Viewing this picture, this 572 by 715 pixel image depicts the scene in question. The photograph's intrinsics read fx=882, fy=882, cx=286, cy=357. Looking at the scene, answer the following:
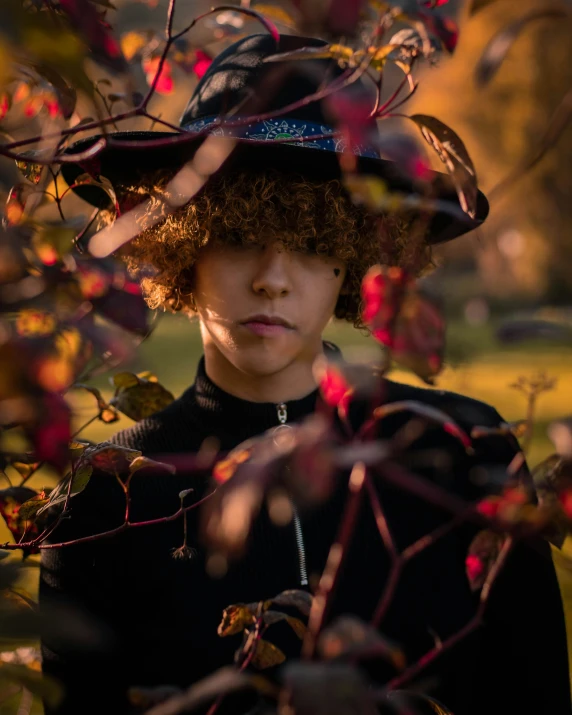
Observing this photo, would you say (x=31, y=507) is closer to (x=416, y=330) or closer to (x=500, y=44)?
(x=416, y=330)

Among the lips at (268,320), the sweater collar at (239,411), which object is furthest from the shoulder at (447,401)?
the lips at (268,320)

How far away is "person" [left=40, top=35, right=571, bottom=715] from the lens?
1.63 m

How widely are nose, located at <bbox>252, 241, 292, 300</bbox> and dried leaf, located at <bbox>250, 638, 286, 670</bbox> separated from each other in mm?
694

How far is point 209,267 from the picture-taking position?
1.67m

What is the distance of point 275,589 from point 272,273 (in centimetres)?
64

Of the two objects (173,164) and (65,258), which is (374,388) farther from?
(173,164)

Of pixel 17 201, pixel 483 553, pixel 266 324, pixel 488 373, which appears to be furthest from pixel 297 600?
pixel 488 373

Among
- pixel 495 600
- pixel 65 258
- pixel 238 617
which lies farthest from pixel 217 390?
pixel 65 258

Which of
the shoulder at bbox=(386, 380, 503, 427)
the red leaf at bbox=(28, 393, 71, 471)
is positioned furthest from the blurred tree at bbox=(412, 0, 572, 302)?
the red leaf at bbox=(28, 393, 71, 471)

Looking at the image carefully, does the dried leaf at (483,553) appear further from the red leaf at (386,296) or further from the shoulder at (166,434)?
the shoulder at (166,434)

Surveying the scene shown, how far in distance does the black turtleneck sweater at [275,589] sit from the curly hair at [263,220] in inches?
13.0

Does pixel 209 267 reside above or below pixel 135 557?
above

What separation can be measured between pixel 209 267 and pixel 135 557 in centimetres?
60

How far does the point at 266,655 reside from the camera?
1.03 meters
